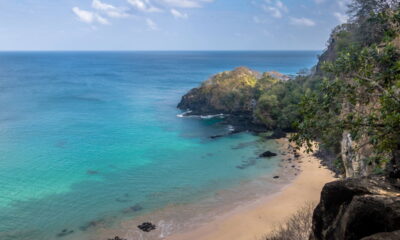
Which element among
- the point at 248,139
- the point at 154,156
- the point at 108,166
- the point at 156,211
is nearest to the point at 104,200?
the point at 156,211

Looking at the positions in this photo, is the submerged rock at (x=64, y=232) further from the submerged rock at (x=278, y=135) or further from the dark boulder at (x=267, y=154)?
the submerged rock at (x=278, y=135)

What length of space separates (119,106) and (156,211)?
51913 millimetres

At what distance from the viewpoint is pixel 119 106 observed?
75875 millimetres

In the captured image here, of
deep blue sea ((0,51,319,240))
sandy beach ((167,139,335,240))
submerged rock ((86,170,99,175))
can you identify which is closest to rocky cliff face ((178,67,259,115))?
deep blue sea ((0,51,319,240))

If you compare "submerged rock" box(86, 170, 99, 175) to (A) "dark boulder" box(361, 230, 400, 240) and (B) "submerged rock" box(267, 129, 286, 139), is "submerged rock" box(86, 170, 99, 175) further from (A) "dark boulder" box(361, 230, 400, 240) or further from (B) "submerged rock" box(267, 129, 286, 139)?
(A) "dark boulder" box(361, 230, 400, 240)

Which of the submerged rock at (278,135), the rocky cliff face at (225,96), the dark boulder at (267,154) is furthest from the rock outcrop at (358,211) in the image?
the rocky cliff face at (225,96)

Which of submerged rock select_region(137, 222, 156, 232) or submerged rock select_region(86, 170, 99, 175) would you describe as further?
submerged rock select_region(86, 170, 99, 175)

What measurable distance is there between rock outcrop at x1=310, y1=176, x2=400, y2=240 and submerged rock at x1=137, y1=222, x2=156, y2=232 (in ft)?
56.0

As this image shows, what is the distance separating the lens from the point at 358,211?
780 centimetres

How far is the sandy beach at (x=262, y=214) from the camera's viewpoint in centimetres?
2386

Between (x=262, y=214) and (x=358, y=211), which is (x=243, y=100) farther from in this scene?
(x=358, y=211)

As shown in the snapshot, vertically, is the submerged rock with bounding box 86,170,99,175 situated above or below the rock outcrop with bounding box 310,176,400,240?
below

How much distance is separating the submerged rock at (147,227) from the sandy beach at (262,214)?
6.29 ft

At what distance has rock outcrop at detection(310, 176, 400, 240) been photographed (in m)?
7.38
